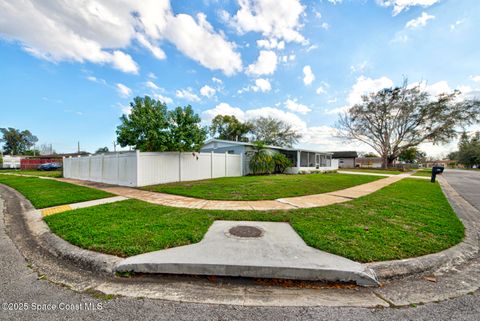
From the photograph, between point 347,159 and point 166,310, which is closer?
point 166,310

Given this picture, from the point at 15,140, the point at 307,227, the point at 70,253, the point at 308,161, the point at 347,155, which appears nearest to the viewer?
the point at 70,253

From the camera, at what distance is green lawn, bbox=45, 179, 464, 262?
322cm

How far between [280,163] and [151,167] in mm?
11024

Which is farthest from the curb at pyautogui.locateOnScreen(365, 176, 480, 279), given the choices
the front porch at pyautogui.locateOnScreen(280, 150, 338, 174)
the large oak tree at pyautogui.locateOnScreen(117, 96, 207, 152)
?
the front porch at pyautogui.locateOnScreen(280, 150, 338, 174)

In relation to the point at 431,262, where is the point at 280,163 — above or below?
above

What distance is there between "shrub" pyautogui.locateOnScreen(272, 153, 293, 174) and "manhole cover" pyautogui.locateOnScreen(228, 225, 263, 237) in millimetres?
13746

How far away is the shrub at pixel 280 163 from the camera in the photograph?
1780 cm

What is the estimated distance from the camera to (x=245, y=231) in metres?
3.96

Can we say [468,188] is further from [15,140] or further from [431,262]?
[15,140]

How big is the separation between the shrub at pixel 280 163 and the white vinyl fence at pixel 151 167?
3.70 meters

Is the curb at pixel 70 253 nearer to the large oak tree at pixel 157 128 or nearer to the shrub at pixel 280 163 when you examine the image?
the large oak tree at pixel 157 128

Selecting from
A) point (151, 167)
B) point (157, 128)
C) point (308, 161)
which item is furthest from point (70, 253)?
point (308, 161)

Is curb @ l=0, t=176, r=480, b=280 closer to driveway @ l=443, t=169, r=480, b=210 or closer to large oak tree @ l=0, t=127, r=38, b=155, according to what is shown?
driveway @ l=443, t=169, r=480, b=210

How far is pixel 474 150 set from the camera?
51094mm
